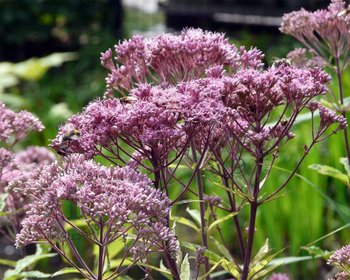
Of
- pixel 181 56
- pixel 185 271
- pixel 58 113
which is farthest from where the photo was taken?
pixel 58 113

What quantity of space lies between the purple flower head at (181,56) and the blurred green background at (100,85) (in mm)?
704

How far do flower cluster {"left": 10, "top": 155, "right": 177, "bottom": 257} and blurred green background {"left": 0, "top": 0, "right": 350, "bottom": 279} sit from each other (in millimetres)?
967

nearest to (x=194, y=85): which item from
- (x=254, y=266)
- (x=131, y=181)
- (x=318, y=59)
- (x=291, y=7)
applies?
(x=131, y=181)

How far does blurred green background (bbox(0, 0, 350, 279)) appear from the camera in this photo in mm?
4426

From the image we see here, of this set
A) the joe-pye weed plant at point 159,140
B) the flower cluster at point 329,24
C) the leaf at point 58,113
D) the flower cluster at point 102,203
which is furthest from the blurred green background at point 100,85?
the flower cluster at point 102,203

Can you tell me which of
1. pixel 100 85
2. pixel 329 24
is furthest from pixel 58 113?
pixel 329 24

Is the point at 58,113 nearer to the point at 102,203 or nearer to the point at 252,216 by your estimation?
the point at 252,216

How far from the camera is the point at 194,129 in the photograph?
1775mm

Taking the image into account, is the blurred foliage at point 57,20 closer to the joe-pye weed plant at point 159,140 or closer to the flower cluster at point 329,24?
the flower cluster at point 329,24

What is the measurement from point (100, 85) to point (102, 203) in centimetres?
725

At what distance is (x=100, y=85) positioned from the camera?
8805mm

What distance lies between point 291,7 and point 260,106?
853 cm

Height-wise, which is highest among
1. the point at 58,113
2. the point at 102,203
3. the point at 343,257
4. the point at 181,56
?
the point at 58,113

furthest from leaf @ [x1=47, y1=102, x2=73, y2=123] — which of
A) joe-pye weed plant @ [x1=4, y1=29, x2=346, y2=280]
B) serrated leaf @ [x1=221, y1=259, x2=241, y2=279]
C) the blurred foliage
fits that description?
serrated leaf @ [x1=221, y1=259, x2=241, y2=279]
